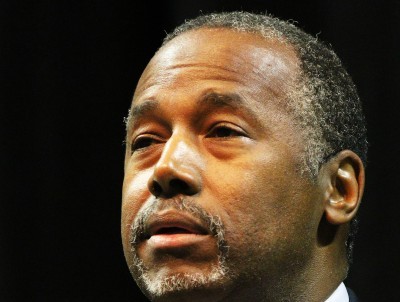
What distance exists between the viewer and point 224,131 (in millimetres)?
2551

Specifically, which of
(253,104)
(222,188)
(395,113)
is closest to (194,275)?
(222,188)

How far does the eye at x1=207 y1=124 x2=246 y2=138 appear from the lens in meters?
2.54

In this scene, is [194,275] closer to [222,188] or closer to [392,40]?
[222,188]

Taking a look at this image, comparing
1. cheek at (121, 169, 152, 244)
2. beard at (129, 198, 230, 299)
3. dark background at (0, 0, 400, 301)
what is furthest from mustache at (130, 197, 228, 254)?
dark background at (0, 0, 400, 301)

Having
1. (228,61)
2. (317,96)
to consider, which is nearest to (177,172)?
(228,61)

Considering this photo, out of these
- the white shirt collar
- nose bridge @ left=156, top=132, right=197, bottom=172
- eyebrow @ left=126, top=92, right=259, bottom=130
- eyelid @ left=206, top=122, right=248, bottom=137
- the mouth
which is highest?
eyebrow @ left=126, top=92, right=259, bottom=130

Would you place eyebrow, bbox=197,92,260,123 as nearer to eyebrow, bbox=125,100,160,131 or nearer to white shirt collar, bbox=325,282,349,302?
eyebrow, bbox=125,100,160,131

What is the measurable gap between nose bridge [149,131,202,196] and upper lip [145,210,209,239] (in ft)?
0.18

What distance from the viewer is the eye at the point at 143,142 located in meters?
2.66

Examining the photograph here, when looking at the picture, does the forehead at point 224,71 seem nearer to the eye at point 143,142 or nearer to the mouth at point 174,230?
the eye at point 143,142

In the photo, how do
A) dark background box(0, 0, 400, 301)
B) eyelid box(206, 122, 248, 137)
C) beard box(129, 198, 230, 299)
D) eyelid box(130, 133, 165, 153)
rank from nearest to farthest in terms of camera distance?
beard box(129, 198, 230, 299) < eyelid box(206, 122, 248, 137) < eyelid box(130, 133, 165, 153) < dark background box(0, 0, 400, 301)

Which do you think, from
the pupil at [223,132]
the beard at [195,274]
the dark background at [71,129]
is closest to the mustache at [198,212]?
the beard at [195,274]

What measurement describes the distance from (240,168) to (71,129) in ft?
4.21

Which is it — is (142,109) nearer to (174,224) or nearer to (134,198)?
(134,198)
